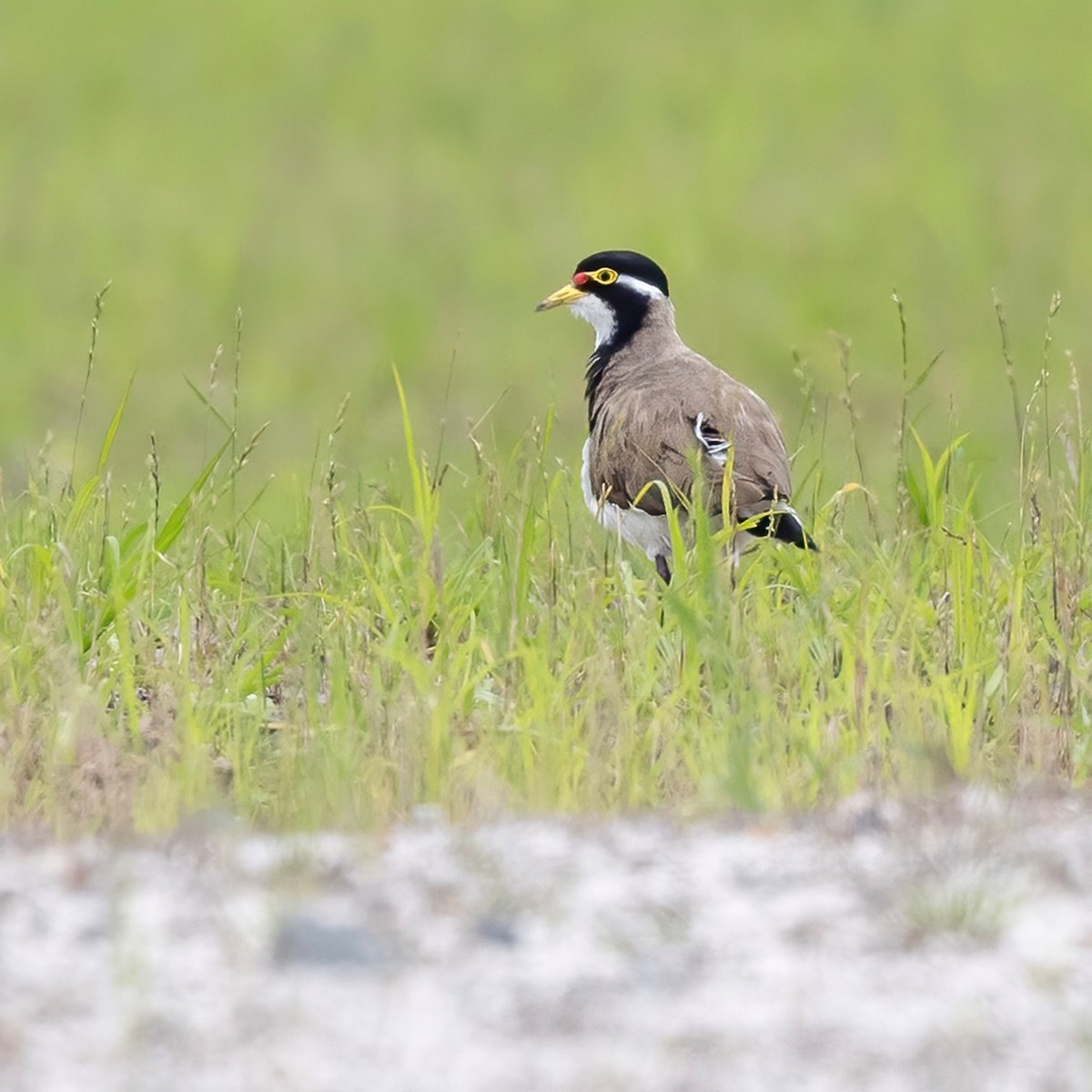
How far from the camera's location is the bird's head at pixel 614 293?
8.76 metres

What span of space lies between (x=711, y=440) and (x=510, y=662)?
1.56 metres

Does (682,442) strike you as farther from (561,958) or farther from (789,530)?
(561,958)

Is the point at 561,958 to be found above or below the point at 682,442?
below

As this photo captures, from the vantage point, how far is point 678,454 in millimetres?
7539

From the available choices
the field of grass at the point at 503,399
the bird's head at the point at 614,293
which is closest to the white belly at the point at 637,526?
the field of grass at the point at 503,399

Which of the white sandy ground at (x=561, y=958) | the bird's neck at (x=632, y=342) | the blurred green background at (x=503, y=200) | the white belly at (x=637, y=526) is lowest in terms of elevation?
the white sandy ground at (x=561, y=958)

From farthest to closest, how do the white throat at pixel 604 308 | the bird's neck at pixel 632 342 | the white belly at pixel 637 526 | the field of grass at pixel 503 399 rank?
1. the white throat at pixel 604 308
2. the bird's neck at pixel 632 342
3. the white belly at pixel 637 526
4. the field of grass at pixel 503 399

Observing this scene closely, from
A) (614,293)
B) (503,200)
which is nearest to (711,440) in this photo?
(614,293)

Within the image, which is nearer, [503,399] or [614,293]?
[614,293]

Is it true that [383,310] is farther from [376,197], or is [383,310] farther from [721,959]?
[721,959]

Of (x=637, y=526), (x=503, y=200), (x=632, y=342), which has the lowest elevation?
(x=637, y=526)

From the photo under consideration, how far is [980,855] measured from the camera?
411cm

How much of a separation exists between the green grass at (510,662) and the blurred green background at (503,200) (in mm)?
3827

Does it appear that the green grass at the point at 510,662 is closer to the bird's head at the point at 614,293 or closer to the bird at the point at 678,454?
the bird at the point at 678,454
